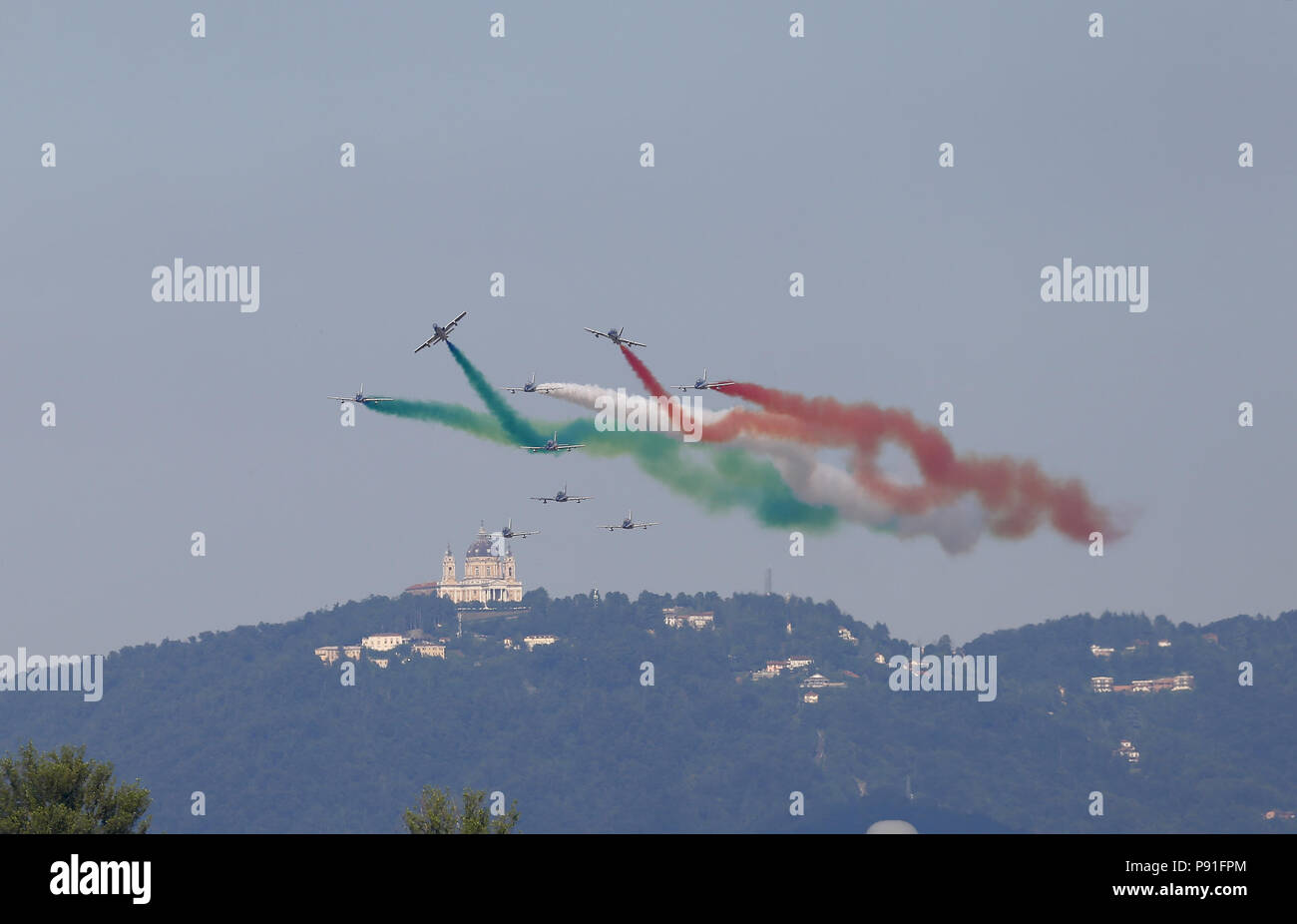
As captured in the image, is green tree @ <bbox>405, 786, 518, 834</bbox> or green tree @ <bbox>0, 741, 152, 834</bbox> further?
green tree @ <bbox>405, 786, 518, 834</bbox>

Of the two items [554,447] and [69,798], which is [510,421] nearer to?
[554,447]

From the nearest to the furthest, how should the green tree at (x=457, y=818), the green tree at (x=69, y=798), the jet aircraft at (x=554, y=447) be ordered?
1. the green tree at (x=69, y=798)
2. the green tree at (x=457, y=818)
3. the jet aircraft at (x=554, y=447)

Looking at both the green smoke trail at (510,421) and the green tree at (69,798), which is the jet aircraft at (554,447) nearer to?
the green smoke trail at (510,421)

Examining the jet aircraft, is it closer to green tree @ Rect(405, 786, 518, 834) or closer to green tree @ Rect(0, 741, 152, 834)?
green tree @ Rect(405, 786, 518, 834)

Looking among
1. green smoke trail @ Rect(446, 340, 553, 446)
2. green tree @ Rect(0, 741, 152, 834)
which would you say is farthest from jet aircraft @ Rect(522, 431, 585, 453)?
green tree @ Rect(0, 741, 152, 834)

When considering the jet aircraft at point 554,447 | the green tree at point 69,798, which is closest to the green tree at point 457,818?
the green tree at point 69,798
